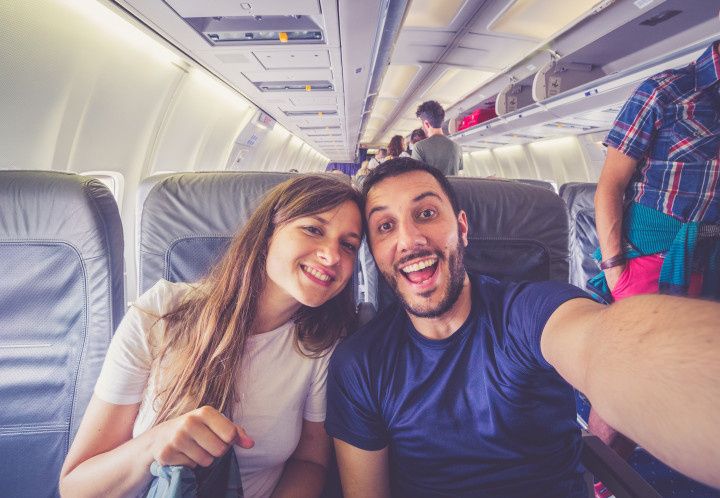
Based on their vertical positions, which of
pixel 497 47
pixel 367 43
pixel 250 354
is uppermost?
pixel 497 47

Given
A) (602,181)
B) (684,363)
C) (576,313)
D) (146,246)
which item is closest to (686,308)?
(684,363)

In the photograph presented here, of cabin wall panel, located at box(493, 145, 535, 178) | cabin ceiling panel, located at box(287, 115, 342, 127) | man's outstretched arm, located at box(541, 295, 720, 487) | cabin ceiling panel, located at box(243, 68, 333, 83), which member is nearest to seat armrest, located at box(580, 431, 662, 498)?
man's outstretched arm, located at box(541, 295, 720, 487)

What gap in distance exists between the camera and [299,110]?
5.86 metres

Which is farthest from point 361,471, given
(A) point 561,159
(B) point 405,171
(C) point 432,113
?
(A) point 561,159

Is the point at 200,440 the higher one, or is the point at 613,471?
the point at 200,440

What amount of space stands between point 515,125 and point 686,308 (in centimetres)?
602

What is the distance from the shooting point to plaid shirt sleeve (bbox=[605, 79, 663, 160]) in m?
1.38

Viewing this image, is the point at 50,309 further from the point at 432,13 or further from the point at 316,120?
the point at 316,120

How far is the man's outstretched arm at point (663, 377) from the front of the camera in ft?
1.34

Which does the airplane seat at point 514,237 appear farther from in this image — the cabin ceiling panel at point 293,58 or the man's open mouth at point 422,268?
the cabin ceiling panel at point 293,58

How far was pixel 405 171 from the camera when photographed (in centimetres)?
139

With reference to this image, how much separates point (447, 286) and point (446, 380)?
13.3 inches

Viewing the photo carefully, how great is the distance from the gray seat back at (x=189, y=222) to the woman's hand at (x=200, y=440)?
0.82 meters

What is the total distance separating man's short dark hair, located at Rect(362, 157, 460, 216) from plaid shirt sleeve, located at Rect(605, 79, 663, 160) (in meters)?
0.84
